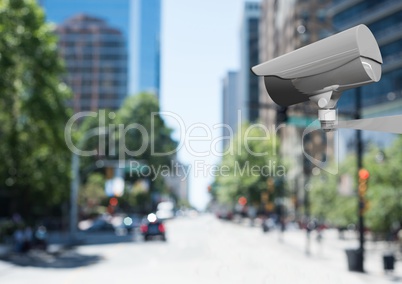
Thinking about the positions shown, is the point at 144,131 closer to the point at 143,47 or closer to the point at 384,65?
the point at 384,65

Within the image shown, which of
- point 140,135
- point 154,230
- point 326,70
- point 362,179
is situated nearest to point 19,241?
point 154,230

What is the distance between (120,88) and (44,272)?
13139 cm

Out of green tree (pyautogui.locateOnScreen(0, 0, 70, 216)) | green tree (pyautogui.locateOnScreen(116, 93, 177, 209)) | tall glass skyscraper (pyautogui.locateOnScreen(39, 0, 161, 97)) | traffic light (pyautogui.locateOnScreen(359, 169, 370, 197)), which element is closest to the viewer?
traffic light (pyautogui.locateOnScreen(359, 169, 370, 197))

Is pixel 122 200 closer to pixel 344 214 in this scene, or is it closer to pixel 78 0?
pixel 344 214

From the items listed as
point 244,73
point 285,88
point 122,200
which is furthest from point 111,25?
point 285,88

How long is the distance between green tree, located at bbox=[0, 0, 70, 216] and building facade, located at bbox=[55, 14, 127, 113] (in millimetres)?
115754

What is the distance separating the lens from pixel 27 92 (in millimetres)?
33438

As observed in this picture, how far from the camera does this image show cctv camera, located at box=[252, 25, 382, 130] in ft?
9.34

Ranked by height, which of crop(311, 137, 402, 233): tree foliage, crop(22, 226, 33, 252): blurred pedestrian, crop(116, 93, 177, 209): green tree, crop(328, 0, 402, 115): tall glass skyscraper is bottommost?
crop(22, 226, 33, 252): blurred pedestrian

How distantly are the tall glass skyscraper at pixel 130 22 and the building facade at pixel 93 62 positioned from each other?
3117mm

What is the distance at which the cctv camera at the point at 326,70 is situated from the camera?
2.85 metres

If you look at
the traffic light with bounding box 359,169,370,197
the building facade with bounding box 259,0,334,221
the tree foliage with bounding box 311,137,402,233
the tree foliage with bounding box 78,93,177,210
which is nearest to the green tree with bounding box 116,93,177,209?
the tree foliage with bounding box 78,93,177,210

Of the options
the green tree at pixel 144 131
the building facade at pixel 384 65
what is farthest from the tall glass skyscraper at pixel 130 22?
the building facade at pixel 384 65

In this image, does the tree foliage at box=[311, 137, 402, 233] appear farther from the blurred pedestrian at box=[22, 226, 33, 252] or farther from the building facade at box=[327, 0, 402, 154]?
the blurred pedestrian at box=[22, 226, 33, 252]
